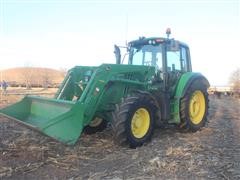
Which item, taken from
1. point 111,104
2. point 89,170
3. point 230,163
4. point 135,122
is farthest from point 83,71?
point 230,163

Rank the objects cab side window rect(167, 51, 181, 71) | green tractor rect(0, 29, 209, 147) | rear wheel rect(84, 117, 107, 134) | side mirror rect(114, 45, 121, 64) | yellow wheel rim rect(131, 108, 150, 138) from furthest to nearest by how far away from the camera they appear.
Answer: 1. side mirror rect(114, 45, 121, 64)
2. cab side window rect(167, 51, 181, 71)
3. rear wheel rect(84, 117, 107, 134)
4. yellow wheel rim rect(131, 108, 150, 138)
5. green tractor rect(0, 29, 209, 147)

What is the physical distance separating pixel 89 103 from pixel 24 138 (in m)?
1.85

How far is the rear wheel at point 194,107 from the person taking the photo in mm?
8352

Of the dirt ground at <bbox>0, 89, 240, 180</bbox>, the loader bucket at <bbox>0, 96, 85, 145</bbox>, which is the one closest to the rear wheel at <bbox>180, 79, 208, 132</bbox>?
the dirt ground at <bbox>0, 89, 240, 180</bbox>

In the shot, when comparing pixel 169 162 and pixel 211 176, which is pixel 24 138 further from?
pixel 211 176

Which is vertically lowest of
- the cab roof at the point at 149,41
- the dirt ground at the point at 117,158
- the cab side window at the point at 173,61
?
the dirt ground at the point at 117,158

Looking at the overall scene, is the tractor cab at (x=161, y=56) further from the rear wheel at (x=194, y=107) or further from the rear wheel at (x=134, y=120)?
the rear wheel at (x=134, y=120)

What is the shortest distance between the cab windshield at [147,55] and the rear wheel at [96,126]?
1770 millimetres

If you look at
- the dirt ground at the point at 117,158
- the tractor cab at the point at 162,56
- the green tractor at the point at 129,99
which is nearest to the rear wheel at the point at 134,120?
the green tractor at the point at 129,99

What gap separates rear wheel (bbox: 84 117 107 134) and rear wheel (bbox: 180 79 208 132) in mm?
1915

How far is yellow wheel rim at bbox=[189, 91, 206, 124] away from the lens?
903 centimetres

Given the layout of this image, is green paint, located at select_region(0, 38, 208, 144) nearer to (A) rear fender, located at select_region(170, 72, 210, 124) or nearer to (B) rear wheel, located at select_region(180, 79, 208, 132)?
(A) rear fender, located at select_region(170, 72, 210, 124)

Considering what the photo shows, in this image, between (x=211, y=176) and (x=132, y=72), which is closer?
(x=211, y=176)

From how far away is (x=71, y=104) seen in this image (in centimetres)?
637
